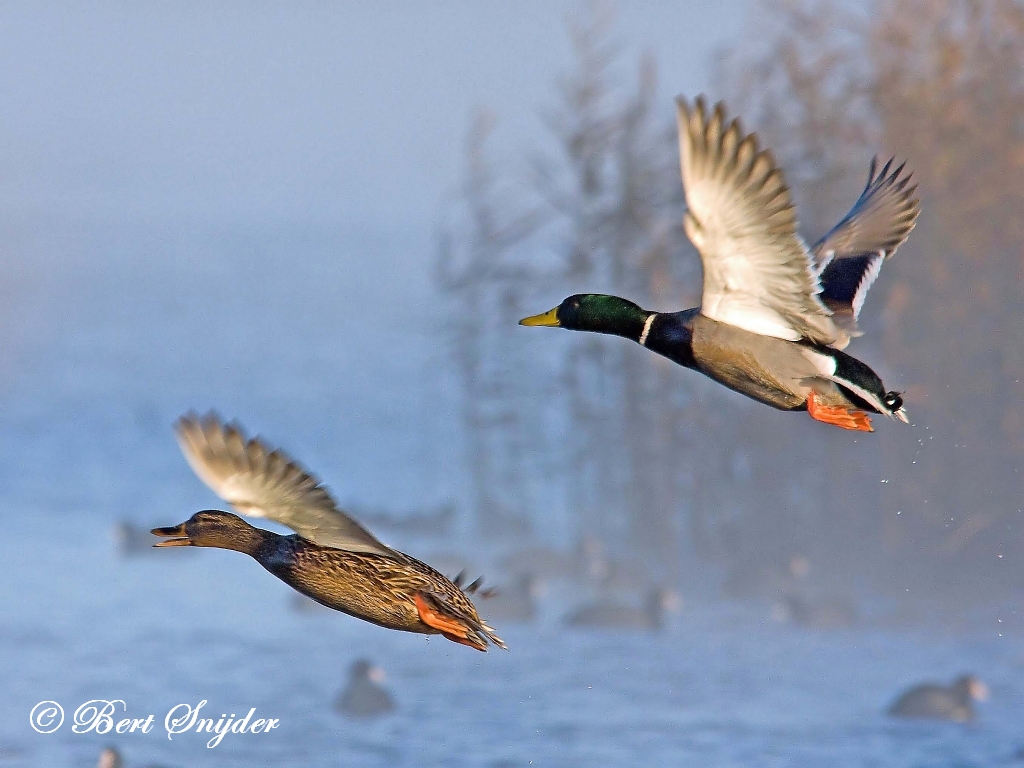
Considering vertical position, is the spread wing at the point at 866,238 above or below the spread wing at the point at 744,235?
above

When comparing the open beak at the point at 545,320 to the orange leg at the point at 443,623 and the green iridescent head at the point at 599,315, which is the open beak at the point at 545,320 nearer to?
the green iridescent head at the point at 599,315

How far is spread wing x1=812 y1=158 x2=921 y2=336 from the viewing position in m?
5.42

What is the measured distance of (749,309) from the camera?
4.72m

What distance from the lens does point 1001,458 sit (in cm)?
2277

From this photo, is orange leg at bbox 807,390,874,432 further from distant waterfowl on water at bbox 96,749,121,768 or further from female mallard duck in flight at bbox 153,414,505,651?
distant waterfowl on water at bbox 96,749,121,768

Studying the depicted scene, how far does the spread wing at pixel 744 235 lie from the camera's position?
4.34m

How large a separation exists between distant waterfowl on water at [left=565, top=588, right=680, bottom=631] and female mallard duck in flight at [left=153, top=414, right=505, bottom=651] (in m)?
14.5

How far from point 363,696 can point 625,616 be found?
194 inches

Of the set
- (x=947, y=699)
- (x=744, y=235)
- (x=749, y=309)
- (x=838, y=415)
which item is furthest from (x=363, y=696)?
(x=744, y=235)

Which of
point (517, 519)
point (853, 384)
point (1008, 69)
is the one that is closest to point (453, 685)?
point (517, 519)

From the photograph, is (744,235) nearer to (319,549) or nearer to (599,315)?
(599,315)

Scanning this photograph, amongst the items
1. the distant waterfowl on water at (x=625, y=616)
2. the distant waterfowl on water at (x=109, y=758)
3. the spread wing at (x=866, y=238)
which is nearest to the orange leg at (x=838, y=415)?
the spread wing at (x=866, y=238)

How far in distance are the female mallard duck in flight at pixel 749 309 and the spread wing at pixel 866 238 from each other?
0.17 metres

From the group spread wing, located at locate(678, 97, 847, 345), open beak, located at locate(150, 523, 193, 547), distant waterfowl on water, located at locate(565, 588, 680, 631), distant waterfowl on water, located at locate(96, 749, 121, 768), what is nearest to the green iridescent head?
spread wing, located at locate(678, 97, 847, 345)
